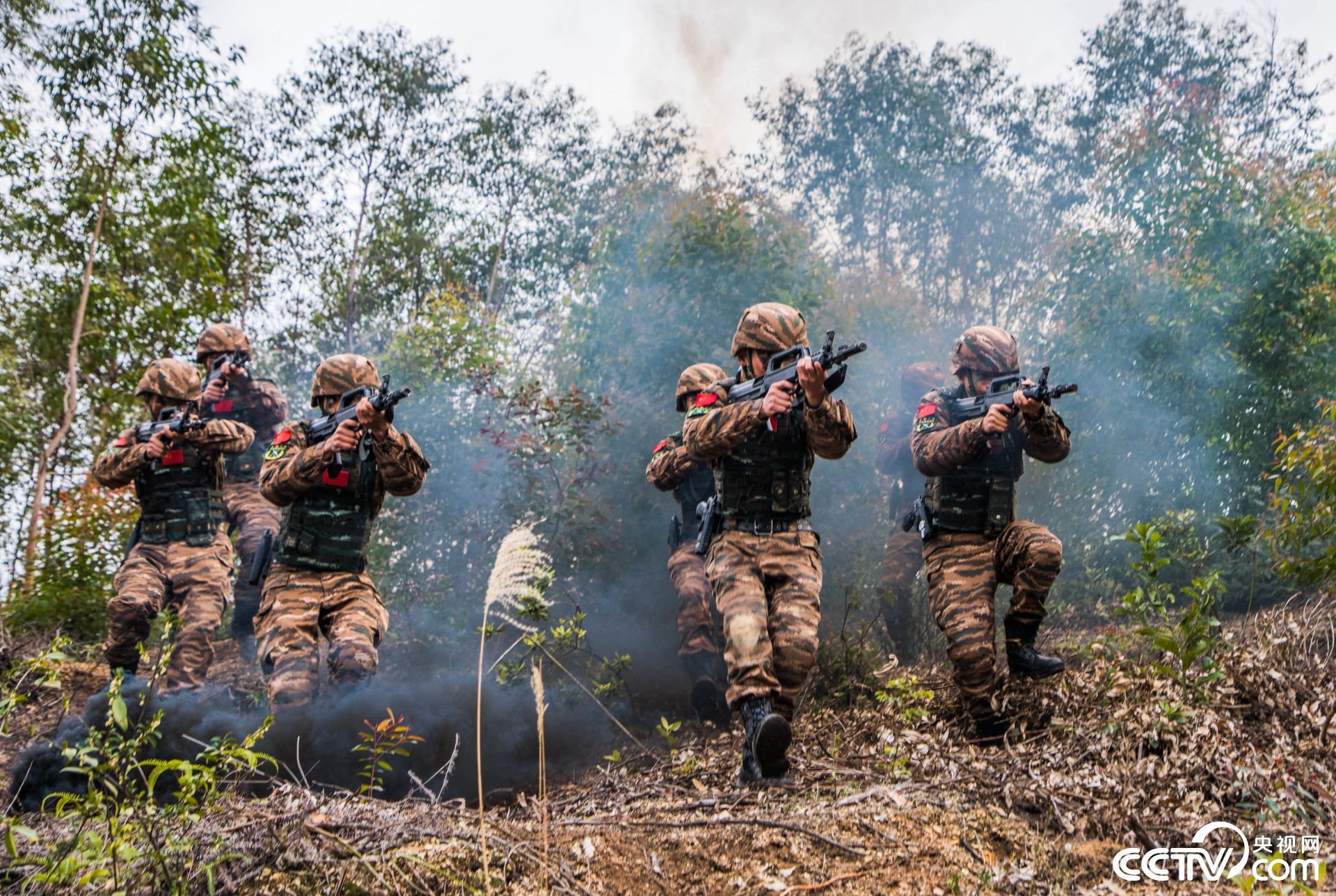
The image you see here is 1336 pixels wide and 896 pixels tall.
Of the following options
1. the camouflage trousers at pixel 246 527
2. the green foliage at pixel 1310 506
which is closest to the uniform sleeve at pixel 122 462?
the camouflage trousers at pixel 246 527

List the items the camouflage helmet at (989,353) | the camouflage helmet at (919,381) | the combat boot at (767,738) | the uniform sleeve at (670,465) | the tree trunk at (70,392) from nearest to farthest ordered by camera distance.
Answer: the combat boot at (767,738) → the camouflage helmet at (989,353) → the uniform sleeve at (670,465) → the camouflage helmet at (919,381) → the tree trunk at (70,392)

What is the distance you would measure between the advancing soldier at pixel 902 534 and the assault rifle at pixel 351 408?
3680 mm

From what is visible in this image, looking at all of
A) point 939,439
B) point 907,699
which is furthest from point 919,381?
point 907,699

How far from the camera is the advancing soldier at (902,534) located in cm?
711

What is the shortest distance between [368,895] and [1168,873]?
85.5 inches

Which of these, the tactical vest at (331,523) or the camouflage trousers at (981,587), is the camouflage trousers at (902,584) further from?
the tactical vest at (331,523)

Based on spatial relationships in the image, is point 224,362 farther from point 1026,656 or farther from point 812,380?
point 1026,656

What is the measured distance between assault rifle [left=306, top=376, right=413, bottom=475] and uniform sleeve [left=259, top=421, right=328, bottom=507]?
0.24ft

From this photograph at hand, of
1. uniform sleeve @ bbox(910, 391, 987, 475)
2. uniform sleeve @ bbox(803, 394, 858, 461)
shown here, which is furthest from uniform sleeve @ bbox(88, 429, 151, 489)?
uniform sleeve @ bbox(910, 391, 987, 475)

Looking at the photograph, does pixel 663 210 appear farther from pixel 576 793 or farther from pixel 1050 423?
pixel 576 793

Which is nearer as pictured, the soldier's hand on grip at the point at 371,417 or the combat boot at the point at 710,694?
the soldier's hand on grip at the point at 371,417

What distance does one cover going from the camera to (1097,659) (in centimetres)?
511

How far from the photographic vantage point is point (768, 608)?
14.4 ft

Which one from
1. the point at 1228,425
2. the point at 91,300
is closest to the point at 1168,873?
the point at 1228,425
